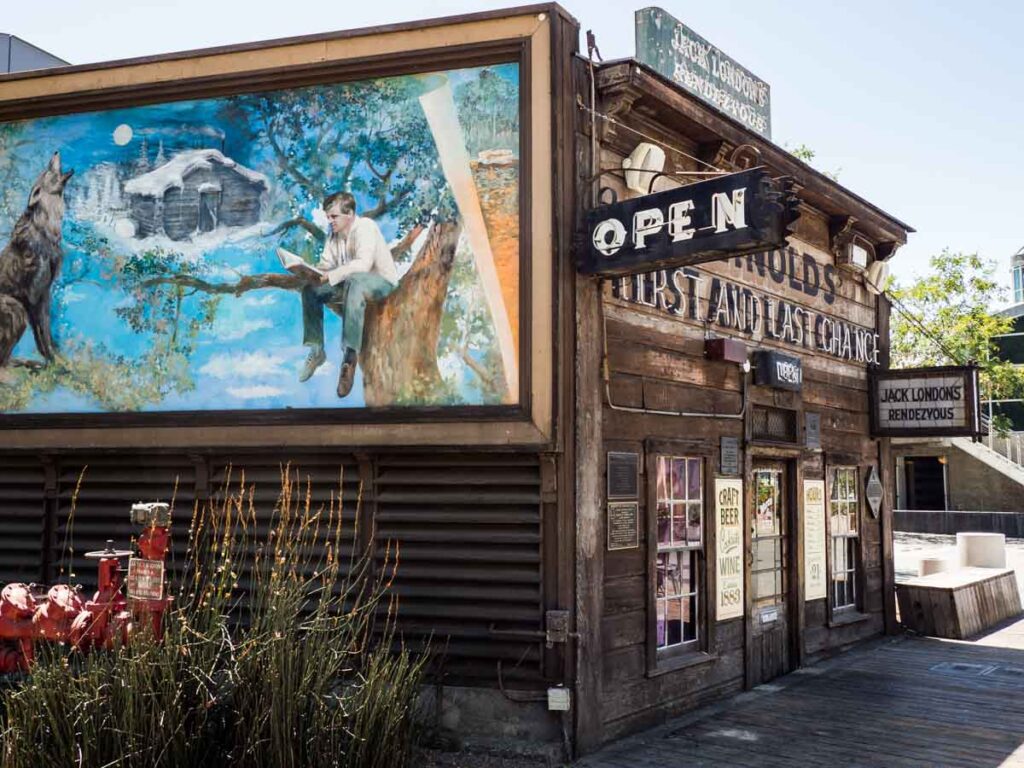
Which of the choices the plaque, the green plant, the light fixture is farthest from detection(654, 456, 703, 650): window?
the green plant

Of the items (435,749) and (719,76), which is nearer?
(435,749)

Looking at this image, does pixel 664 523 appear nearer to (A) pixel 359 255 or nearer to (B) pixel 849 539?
(A) pixel 359 255

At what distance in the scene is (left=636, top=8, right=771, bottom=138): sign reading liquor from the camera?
965 centimetres

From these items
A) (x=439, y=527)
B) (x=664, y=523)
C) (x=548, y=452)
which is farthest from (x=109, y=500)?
(x=664, y=523)

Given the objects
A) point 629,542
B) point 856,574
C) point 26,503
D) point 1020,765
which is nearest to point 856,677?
point 856,574

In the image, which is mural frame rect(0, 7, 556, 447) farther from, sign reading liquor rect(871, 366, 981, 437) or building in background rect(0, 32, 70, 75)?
building in background rect(0, 32, 70, 75)

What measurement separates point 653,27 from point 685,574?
519 cm

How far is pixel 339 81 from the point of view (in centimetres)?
821

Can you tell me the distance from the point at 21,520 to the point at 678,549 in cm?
578

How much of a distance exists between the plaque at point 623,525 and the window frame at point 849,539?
14.3 ft

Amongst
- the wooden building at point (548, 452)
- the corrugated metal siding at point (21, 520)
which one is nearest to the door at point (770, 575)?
the wooden building at point (548, 452)

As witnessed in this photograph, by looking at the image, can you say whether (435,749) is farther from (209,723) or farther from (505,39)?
(505,39)

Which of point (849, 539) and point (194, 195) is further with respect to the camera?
point (849, 539)

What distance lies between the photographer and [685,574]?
923cm
